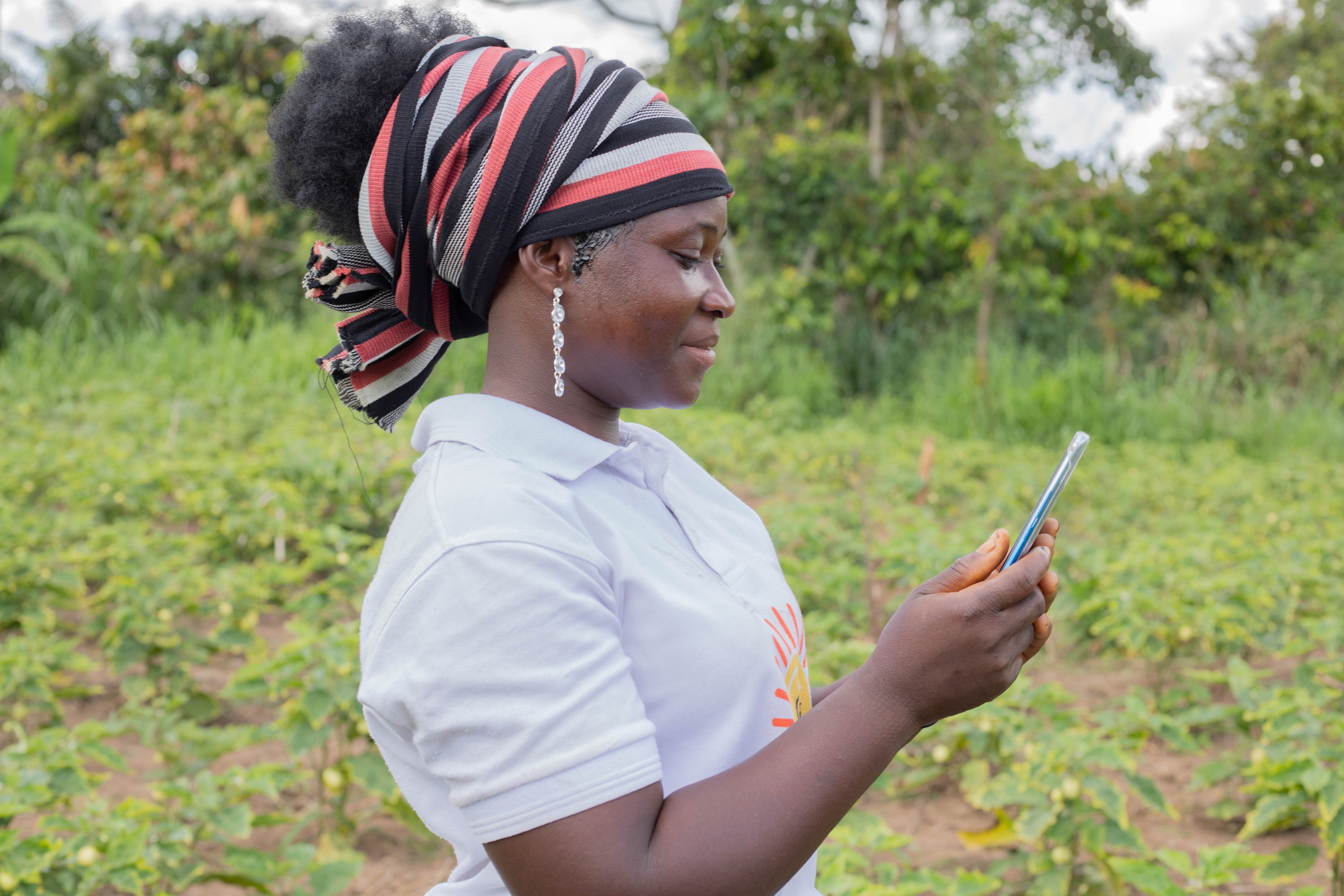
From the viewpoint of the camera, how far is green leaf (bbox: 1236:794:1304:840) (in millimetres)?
2238

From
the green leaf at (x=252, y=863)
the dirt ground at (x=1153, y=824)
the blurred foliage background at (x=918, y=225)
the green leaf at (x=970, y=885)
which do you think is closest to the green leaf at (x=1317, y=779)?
the dirt ground at (x=1153, y=824)

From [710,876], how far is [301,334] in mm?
8630

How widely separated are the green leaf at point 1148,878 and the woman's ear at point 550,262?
1.58 metres

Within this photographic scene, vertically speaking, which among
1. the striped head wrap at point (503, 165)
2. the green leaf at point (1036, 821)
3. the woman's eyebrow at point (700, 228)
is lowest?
the green leaf at point (1036, 821)

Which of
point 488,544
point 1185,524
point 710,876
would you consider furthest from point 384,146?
point 1185,524

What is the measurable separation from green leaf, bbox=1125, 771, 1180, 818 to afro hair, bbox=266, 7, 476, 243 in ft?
6.27

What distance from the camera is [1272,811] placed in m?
2.24

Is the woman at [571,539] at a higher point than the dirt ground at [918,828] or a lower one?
higher

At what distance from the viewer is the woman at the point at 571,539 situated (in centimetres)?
90

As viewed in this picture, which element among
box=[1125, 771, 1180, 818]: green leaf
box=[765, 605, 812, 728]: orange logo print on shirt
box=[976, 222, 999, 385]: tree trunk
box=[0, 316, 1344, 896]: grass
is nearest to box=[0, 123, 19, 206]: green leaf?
box=[0, 316, 1344, 896]: grass

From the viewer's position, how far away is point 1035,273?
9141mm

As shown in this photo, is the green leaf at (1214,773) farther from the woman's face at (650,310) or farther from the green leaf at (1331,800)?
the woman's face at (650,310)

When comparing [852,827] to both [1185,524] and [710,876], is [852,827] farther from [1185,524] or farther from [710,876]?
[1185,524]

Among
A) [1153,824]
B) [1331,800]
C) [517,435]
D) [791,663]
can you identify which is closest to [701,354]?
[517,435]
